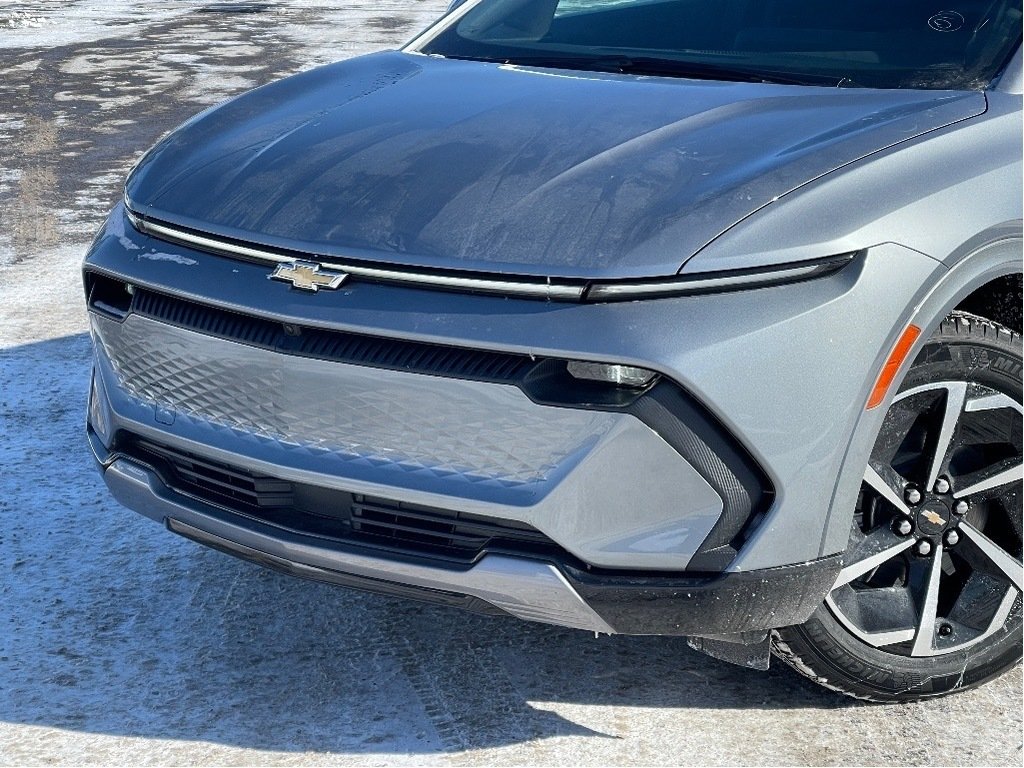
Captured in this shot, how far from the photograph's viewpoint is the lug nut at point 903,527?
2857 mm

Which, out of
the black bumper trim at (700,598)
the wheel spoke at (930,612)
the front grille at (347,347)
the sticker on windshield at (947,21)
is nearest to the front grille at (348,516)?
the black bumper trim at (700,598)

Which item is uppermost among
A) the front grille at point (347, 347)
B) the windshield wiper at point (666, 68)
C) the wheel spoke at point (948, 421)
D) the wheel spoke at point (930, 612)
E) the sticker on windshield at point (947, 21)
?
the sticker on windshield at point (947, 21)

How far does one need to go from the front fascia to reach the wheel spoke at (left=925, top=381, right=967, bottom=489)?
339 mm

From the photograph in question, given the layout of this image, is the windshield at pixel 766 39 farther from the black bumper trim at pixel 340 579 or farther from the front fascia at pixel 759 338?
the black bumper trim at pixel 340 579

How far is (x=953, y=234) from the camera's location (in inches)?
105

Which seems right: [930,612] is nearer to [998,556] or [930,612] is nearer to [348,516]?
[998,556]

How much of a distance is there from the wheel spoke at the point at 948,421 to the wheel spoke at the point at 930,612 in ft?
0.61

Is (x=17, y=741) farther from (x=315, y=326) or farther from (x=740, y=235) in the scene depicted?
(x=740, y=235)

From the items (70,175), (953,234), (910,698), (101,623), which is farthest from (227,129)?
(70,175)

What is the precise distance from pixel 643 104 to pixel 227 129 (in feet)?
3.23

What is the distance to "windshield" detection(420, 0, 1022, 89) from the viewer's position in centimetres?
329

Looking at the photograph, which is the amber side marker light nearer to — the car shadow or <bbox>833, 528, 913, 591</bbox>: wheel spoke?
<bbox>833, 528, 913, 591</bbox>: wheel spoke

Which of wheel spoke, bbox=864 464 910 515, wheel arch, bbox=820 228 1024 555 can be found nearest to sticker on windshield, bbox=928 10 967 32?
wheel arch, bbox=820 228 1024 555

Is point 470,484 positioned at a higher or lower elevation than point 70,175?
higher
